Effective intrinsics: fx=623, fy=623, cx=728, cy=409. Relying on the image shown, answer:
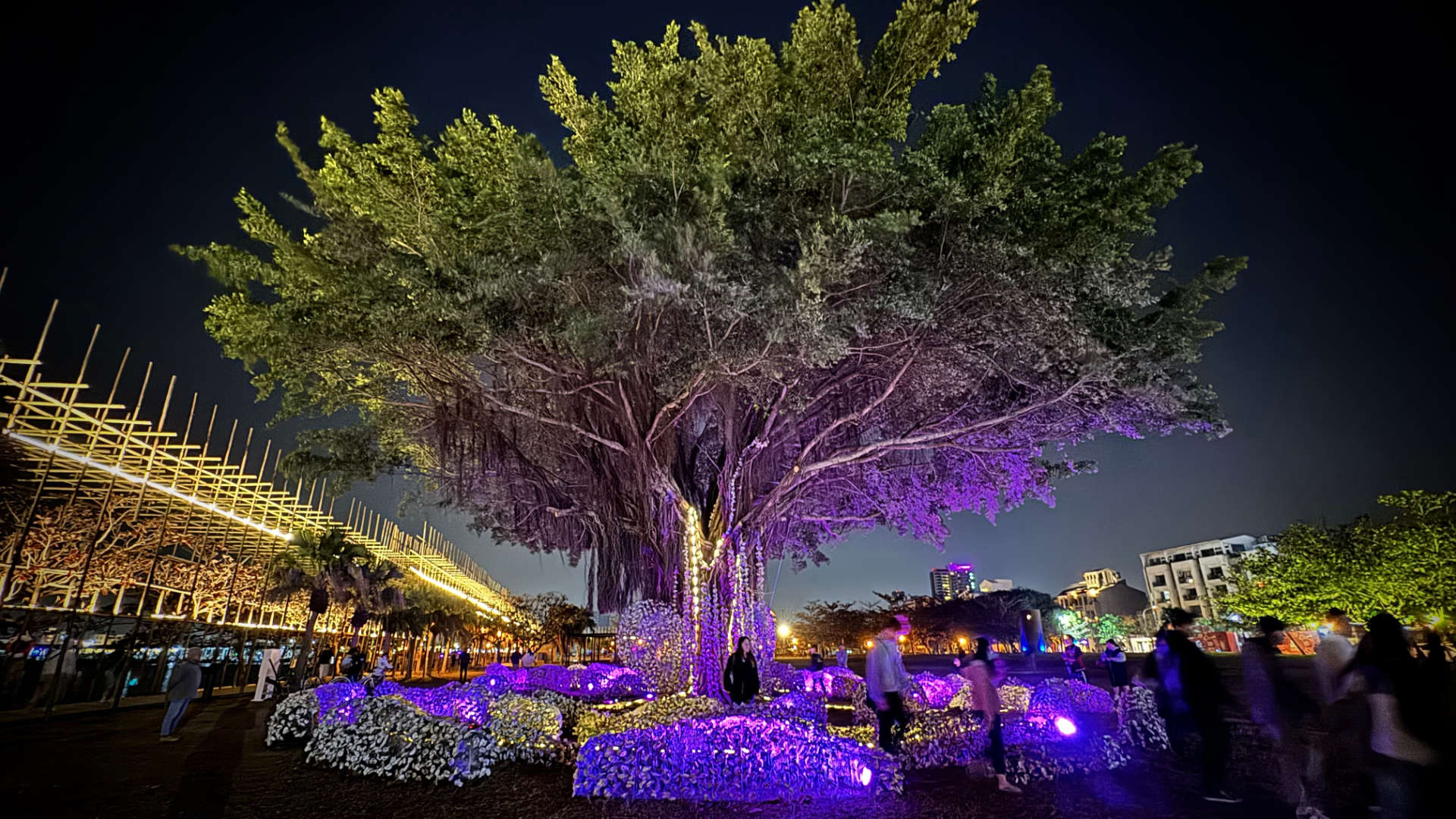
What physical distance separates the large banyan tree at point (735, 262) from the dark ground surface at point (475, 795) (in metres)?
4.88

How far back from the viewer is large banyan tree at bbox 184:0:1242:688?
7.73m

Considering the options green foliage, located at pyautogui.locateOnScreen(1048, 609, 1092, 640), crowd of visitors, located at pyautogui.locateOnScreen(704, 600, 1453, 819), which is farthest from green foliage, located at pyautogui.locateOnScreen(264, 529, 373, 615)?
green foliage, located at pyautogui.locateOnScreen(1048, 609, 1092, 640)

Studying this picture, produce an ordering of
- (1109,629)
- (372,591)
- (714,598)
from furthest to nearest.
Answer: (1109,629) → (372,591) → (714,598)

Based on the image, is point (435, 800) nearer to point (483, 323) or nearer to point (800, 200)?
point (483, 323)

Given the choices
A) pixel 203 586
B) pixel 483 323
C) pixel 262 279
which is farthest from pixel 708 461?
pixel 203 586

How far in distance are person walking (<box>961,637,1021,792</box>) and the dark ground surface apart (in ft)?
0.93

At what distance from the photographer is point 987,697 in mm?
5844

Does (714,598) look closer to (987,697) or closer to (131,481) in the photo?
(987,697)

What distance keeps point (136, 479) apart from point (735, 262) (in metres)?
16.7

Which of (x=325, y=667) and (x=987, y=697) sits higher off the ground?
(x=987, y=697)

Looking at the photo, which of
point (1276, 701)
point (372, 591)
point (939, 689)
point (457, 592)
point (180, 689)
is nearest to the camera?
point (1276, 701)

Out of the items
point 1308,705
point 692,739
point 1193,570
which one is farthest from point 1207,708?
point 1193,570

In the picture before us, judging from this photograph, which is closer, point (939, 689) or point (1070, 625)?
point (939, 689)

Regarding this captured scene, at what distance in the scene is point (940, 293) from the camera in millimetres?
8609
